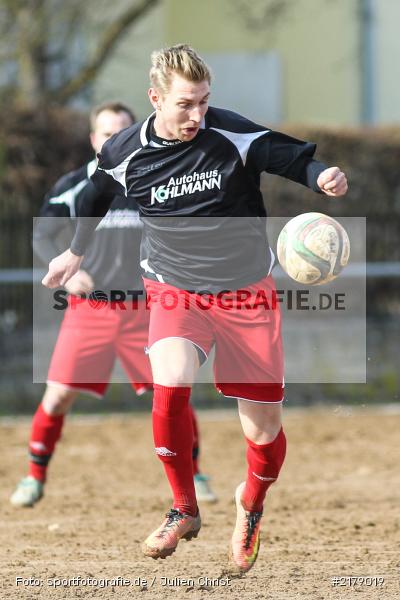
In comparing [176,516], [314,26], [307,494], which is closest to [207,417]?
[307,494]

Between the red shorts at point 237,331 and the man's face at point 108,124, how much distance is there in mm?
1831

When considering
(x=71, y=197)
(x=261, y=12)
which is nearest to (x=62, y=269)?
(x=71, y=197)

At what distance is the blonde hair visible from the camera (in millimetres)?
4754

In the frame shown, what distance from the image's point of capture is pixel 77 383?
6793 millimetres

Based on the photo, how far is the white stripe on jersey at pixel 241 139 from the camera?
491 centimetres

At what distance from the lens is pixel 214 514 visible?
6.59 m

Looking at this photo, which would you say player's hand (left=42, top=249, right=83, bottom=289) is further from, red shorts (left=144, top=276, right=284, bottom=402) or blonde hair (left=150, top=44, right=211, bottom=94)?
blonde hair (left=150, top=44, right=211, bottom=94)

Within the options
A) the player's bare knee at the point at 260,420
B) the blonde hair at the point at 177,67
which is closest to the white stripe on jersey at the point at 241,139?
the blonde hair at the point at 177,67

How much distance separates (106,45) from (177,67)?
387 inches

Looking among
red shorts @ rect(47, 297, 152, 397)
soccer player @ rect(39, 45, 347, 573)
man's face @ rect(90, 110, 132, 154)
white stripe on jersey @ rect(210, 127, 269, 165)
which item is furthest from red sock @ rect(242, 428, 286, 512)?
man's face @ rect(90, 110, 132, 154)

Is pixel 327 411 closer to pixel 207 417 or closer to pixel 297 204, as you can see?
pixel 207 417

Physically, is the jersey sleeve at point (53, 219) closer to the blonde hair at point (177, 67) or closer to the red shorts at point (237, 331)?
the red shorts at point (237, 331)

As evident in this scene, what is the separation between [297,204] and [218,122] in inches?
309

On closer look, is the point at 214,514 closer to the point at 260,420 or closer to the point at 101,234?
the point at 260,420
